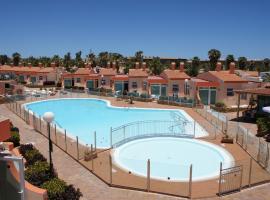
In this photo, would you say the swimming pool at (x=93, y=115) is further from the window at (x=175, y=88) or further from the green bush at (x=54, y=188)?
the green bush at (x=54, y=188)

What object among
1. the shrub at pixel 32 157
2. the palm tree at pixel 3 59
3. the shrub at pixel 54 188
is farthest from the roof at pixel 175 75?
the palm tree at pixel 3 59

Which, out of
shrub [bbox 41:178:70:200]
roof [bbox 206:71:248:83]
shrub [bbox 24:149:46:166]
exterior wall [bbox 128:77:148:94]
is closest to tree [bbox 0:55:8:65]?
exterior wall [bbox 128:77:148:94]

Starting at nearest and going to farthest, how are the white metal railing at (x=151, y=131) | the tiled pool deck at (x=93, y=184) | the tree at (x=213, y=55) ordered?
the tiled pool deck at (x=93, y=184) → the white metal railing at (x=151, y=131) → the tree at (x=213, y=55)

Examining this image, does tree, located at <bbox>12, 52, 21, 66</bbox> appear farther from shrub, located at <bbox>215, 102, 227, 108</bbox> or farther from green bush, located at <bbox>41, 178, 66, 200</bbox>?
green bush, located at <bbox>41, 178, 66, 200</bbox>

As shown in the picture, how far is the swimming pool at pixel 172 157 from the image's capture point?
44.6 feet

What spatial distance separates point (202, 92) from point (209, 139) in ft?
50.7

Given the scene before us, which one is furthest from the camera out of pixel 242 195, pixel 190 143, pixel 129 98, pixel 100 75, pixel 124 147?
pixel 100 75

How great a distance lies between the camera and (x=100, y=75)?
45.6 meters

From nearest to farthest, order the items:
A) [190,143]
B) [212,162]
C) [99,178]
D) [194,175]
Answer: [99,178]
[194,175]
[212,162]
[190,143]

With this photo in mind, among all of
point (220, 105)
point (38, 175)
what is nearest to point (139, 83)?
point (220, 105)

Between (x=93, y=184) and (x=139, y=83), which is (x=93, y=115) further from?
(x=93, y=184)

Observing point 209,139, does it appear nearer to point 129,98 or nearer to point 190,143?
point 190,143

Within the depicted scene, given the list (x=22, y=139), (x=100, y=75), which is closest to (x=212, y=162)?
(x=22, y=139)

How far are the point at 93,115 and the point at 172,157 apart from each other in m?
15.5
